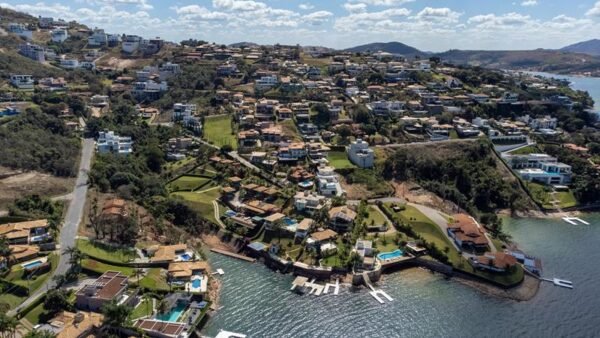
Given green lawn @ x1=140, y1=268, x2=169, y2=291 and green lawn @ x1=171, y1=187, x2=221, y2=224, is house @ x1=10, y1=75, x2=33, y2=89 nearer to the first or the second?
green lawn @ x1=171, y1=187, x2=221, y2=224

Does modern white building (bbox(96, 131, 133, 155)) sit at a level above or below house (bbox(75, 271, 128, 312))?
above

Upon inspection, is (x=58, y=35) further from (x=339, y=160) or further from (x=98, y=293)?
(x=98, y=293)

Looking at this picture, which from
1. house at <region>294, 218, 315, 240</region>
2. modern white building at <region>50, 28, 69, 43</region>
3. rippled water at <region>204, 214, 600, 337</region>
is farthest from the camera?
modern white building at <region>50, 28, 69, 43</region>

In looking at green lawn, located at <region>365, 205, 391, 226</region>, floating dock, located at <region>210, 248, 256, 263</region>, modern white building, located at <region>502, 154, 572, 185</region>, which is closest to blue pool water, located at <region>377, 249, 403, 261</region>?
green lawn, located at <region>365, 205, 391, 226</region>

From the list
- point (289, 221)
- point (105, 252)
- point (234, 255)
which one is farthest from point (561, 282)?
point (105, 252)

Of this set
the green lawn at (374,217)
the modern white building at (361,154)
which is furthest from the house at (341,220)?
the modern white building at (361,154)

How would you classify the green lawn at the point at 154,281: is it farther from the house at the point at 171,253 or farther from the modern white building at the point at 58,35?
the modern white building at the point at 58,35
